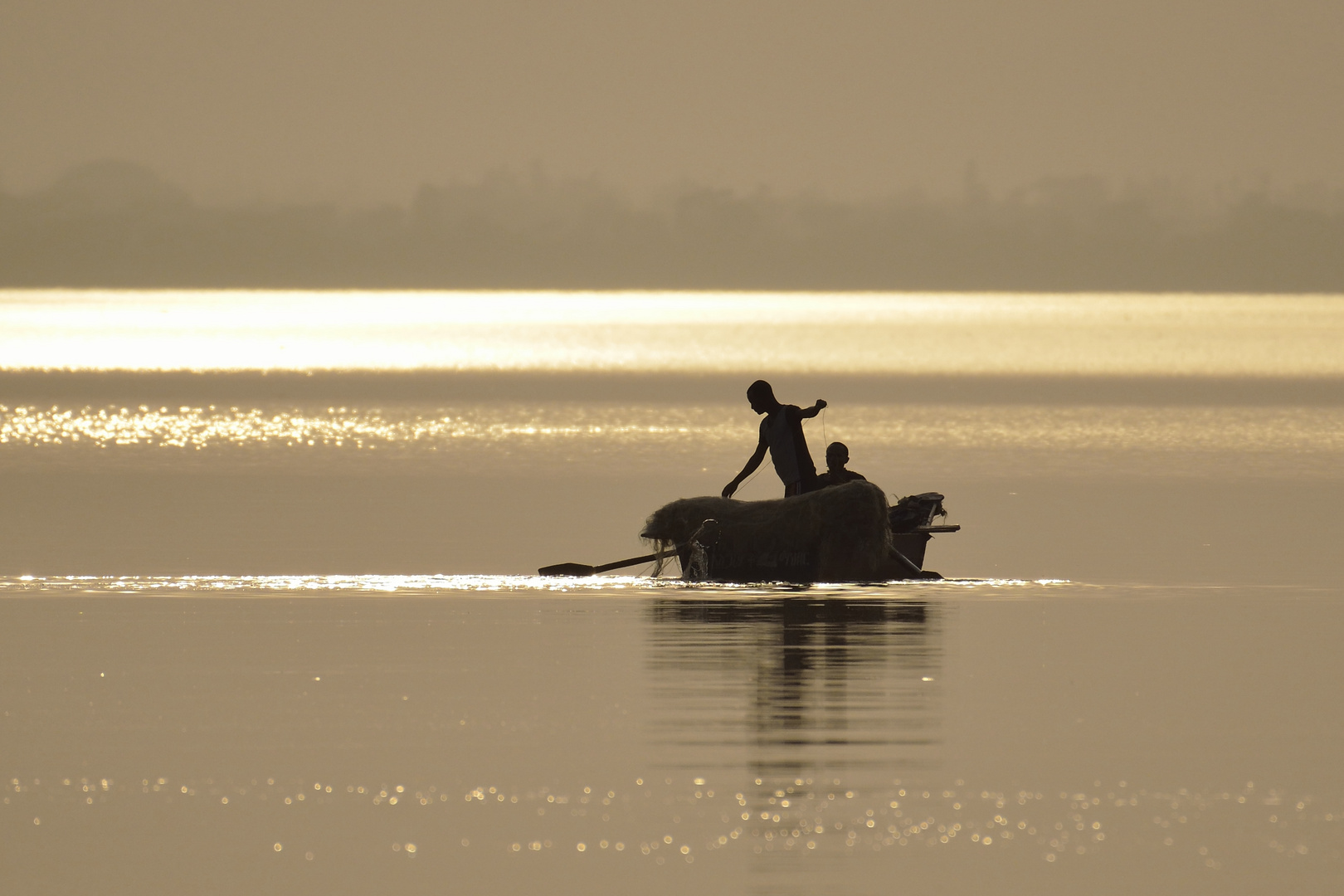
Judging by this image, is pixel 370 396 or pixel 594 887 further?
pixel 370 396

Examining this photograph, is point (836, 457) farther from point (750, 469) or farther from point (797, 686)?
point (797, 686)

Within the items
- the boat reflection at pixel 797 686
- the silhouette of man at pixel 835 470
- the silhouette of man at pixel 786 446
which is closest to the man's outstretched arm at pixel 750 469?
the silhouette of man at pixel 786 446

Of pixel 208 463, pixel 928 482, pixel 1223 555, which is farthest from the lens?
pixel 208 463

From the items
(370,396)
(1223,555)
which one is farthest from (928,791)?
(370,396)

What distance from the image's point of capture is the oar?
80.3 ft

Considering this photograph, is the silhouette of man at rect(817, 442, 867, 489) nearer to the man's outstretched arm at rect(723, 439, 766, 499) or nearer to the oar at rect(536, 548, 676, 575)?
the man's outstretched arm at rect(723, 439, 766, 499)

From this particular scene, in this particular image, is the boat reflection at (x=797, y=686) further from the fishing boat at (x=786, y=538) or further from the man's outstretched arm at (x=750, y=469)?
the man's outstretched arm at (x=750, y=469)

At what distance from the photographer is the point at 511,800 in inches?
549

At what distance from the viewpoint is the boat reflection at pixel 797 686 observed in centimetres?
1484

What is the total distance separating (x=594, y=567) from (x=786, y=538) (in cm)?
226

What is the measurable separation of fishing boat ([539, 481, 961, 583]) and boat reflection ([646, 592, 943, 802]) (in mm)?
1022

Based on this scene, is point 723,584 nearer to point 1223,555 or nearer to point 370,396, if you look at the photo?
point 1223,555

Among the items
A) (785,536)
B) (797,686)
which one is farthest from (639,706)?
(785,536)

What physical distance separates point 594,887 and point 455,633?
8.63m
